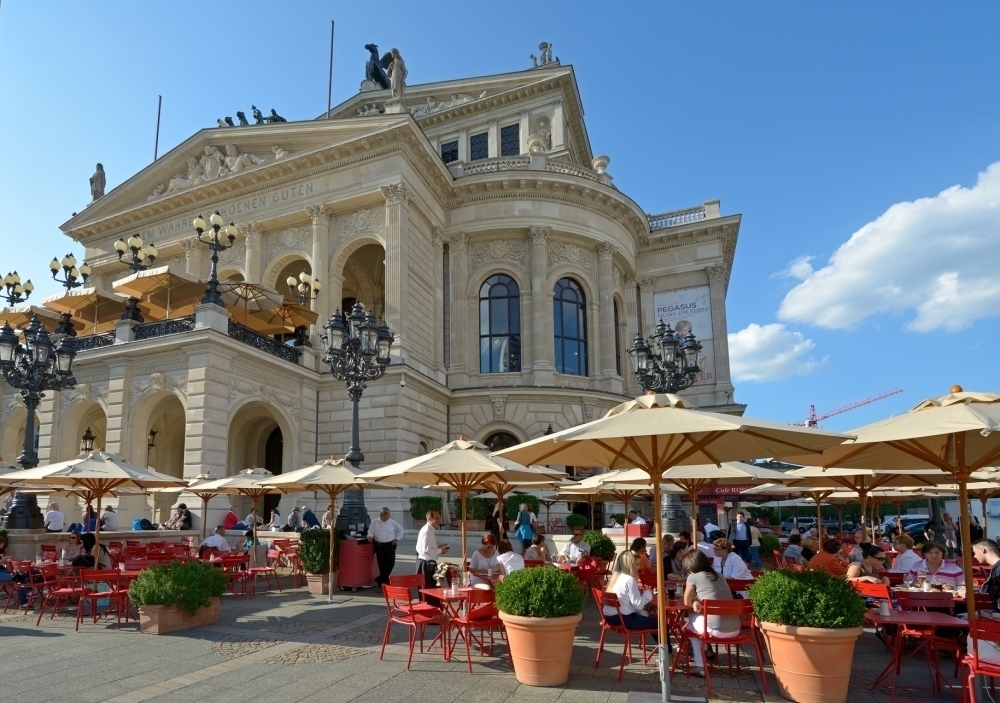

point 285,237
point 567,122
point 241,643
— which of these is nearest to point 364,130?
point 285,237

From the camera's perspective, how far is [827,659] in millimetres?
6309

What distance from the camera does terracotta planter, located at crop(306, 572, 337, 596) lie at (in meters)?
13.7

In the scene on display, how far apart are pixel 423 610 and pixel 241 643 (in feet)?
8.98

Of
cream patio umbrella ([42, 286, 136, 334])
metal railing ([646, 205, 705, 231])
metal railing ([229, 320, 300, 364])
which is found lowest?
metal railing ([229, 320, 300, 364])

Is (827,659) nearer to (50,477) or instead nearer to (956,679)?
(956,679)

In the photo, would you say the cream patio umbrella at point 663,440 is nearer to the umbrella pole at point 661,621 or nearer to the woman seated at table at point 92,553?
the umbrella pole at point 661,621

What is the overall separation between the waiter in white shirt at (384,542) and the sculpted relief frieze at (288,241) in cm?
1779

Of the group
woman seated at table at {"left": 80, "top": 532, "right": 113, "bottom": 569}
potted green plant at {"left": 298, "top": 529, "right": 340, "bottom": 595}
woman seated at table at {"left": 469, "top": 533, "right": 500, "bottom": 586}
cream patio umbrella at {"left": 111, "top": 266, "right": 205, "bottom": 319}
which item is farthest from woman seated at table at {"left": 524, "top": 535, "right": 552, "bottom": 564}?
cream patio umbrella at {"left": 111, "top": 266, "right": 205, "bottom": 319}

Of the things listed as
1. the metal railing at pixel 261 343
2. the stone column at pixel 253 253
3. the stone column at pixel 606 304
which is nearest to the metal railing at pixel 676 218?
the stone column at pixel 606 304

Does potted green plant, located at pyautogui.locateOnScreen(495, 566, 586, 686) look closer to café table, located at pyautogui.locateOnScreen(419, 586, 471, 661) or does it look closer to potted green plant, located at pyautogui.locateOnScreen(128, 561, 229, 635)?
café table, located at pyautogui.locateOnScreen(419, 586, 471, 661)

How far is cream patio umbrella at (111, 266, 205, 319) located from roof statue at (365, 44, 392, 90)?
22.5 meters

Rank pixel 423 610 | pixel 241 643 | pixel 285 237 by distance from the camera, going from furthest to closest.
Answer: pixel 285 237
pixel 241 643
pixel 423 610

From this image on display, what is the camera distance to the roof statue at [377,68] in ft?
145

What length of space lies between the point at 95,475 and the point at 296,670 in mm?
6202
